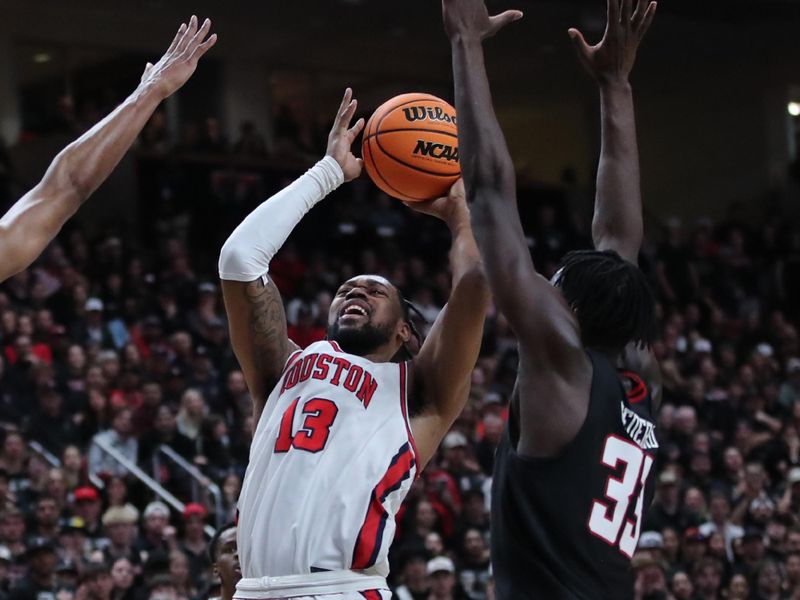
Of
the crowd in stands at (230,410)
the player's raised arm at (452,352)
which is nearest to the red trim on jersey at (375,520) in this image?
the player's raised arm at (452,352)

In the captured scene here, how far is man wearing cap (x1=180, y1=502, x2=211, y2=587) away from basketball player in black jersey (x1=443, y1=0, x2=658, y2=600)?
7.51m

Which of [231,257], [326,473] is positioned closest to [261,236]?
[231,257]

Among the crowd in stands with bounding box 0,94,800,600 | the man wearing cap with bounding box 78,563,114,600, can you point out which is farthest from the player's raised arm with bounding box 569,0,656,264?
the man wearing cap with bounding box 78,563,114,600

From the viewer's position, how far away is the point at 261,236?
482 centimetres

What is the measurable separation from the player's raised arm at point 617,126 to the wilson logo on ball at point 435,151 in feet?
2.98

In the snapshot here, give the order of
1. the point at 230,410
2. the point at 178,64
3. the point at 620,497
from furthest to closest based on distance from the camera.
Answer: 1. the point at 230,410
2. the point at 178,64
3. the point at 620,497

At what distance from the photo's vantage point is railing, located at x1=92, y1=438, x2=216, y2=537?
11609 mm

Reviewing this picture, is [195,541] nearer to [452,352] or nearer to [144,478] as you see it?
[144,478]

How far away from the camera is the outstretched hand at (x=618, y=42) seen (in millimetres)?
4199

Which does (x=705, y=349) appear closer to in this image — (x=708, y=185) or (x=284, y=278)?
(x=284, y=278)

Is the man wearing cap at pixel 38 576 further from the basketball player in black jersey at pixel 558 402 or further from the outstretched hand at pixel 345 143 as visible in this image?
the basketball player in black jersey at pixel 558 402

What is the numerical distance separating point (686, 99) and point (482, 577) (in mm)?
Result: 14474

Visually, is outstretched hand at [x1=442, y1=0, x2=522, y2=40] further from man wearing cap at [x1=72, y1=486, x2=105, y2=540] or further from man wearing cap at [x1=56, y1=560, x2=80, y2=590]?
man wearing cap at [x1=72, y1=486, x2=105, y2=540]

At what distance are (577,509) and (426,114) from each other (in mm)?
2264
